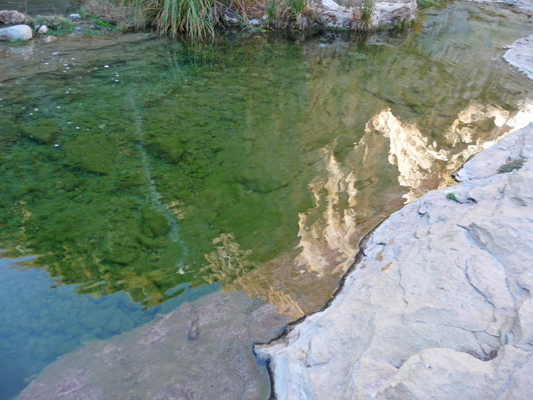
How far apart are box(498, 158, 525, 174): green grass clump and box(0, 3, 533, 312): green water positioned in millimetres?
523

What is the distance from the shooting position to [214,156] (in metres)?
3.67

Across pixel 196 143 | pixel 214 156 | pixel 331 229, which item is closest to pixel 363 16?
pixel 196 143

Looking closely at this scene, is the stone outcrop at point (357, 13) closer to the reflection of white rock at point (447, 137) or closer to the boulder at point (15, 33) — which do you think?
the reflection of white rock at point (447, 137)

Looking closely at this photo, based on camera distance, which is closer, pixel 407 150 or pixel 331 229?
pixel 331 229

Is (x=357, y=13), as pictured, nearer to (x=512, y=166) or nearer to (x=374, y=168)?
(x=374, y=168)

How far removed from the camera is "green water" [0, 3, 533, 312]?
265 centimetres

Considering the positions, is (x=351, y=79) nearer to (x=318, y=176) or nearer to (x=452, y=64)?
(x=452, y=64)

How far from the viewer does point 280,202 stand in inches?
123

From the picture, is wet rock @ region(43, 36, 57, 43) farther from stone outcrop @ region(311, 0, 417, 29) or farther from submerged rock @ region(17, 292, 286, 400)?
submerged rock @ region(17, 292, 286, 400)

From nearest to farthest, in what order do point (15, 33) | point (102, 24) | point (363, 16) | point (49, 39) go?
point (15, 33), point (49, 39), point (102, 24), point (363, 16)

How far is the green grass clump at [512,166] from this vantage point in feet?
9.69

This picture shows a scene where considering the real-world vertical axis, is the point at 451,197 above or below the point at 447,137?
above

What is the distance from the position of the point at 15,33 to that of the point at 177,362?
21.7ft

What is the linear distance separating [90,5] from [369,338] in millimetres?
8391
